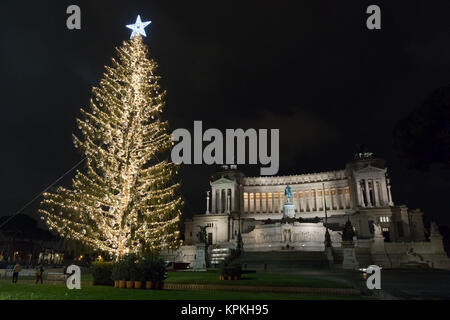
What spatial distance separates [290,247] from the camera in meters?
51.9

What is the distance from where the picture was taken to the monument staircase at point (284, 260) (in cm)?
3522

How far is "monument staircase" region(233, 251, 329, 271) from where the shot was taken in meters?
35.2

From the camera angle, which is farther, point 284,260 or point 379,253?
point 379,253

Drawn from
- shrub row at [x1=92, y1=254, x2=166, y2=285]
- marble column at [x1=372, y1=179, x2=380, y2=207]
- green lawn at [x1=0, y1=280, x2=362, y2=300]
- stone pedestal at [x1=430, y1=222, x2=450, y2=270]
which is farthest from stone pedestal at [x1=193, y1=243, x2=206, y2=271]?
marble column at [x1=372, y1=179, x2=380, y2=207]

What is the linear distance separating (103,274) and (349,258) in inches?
1036

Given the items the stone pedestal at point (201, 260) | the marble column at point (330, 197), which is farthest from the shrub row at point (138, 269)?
the marble column at point (330, 197)

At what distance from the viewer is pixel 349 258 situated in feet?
110

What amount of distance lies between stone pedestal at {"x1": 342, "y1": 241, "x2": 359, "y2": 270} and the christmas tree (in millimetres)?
20721

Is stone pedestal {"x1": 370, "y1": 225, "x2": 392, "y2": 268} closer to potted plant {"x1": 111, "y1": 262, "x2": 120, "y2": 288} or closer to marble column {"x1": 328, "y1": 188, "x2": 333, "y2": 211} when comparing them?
potted plant {"x1": 111, "y1": 262, "x2": 120, "y2": 288}

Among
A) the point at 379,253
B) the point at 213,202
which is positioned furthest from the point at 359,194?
the point at 213,202

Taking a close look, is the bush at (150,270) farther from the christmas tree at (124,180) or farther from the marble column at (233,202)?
the marble column at (233,202)

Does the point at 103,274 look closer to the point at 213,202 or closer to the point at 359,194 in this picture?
the point at 213,202

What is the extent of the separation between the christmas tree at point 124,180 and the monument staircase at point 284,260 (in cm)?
1786
